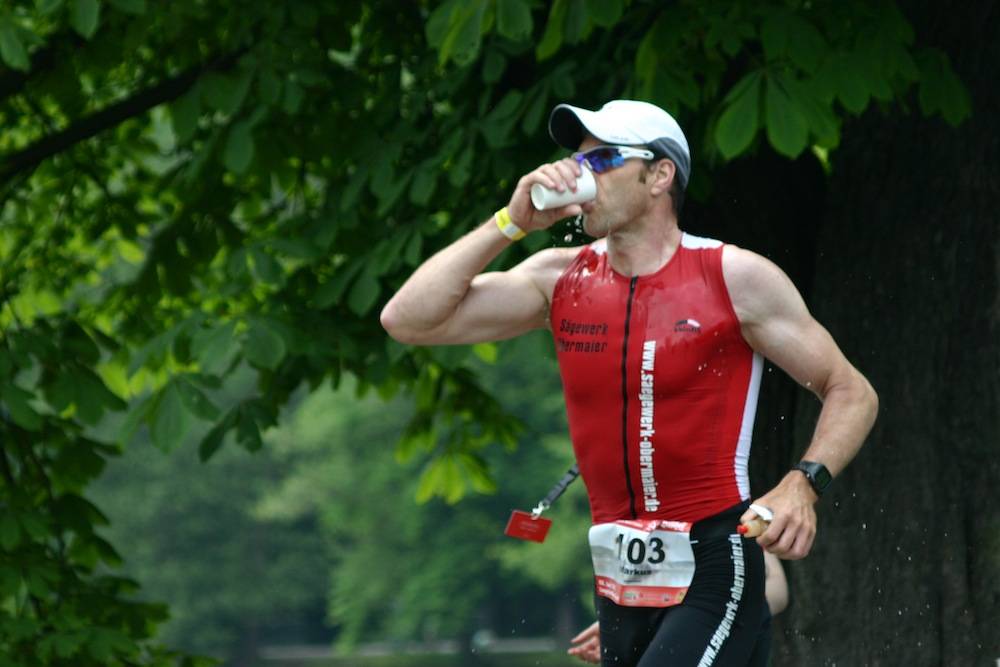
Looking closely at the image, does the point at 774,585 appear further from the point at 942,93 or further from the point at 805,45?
the point at 942,93

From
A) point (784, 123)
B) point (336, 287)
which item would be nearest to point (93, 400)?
point (336, 287)

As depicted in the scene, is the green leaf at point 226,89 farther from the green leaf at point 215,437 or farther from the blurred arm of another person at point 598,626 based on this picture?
the blurred arm of another person at point 598,626

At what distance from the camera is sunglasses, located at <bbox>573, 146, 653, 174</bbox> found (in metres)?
4.15

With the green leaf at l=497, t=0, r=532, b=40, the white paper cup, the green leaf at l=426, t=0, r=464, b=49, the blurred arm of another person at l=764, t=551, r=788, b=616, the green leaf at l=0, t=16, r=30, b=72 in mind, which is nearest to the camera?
the white paper cup

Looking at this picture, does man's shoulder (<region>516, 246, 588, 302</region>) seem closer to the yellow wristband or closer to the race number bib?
the yellow wristband

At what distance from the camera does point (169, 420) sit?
22.2 ft

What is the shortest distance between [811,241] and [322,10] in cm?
242

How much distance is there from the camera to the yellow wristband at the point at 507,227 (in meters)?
4.15

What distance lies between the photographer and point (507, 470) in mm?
47594

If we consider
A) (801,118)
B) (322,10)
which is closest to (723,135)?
(801,118)

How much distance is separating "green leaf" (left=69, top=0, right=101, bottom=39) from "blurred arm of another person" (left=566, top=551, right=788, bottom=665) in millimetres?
3125

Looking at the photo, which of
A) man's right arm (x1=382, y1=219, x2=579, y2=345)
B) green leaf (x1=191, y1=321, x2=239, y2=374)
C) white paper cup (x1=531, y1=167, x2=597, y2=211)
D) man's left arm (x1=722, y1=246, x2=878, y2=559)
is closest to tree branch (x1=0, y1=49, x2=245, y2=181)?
green leaf (x1=191, y1=321, x2=239, y2=374)

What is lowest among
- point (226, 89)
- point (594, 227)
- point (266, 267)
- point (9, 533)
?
point (9, 533)

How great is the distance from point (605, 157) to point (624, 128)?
91 millimetres
